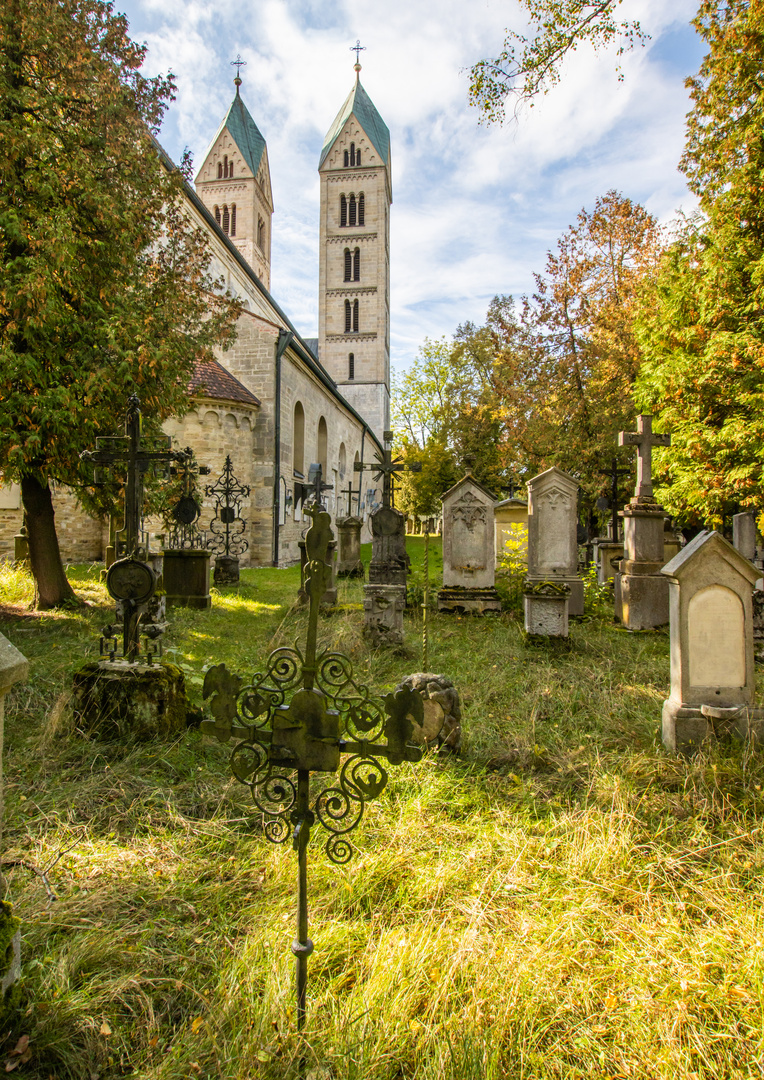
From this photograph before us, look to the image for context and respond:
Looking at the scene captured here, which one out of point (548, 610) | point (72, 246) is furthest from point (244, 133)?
point (548, 610)

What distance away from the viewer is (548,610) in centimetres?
654

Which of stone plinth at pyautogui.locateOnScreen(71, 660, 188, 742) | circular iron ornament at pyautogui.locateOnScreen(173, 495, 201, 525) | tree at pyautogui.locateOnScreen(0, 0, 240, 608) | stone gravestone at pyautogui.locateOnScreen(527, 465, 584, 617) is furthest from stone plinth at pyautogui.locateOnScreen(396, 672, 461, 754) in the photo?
circular iron ornament at pyautogui.locateOnScreen(173, 495, 201, 525)

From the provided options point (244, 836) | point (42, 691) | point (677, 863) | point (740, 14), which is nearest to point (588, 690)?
point (677, 863)

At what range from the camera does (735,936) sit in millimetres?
1957

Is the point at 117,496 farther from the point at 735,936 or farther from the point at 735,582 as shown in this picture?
the point at 735,936

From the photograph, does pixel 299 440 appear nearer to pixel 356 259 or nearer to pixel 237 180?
pixel 356 259

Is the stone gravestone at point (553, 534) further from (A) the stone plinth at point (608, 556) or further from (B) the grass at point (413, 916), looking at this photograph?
(B) the grass at point (413, 916)

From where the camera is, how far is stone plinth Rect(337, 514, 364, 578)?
12.3m

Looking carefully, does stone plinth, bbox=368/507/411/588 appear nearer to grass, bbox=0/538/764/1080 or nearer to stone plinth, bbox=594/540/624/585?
stone plinth, bbox=594/540/624/585

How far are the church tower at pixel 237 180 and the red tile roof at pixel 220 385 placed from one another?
70.5 feet

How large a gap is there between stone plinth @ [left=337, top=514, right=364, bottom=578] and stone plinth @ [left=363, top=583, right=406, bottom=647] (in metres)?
5.48

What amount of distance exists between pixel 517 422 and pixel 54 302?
12.7 meters

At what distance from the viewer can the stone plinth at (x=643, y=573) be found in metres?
7.52

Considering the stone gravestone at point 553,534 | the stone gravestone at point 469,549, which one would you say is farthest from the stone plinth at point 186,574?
the stone gravestone at point 553,534
